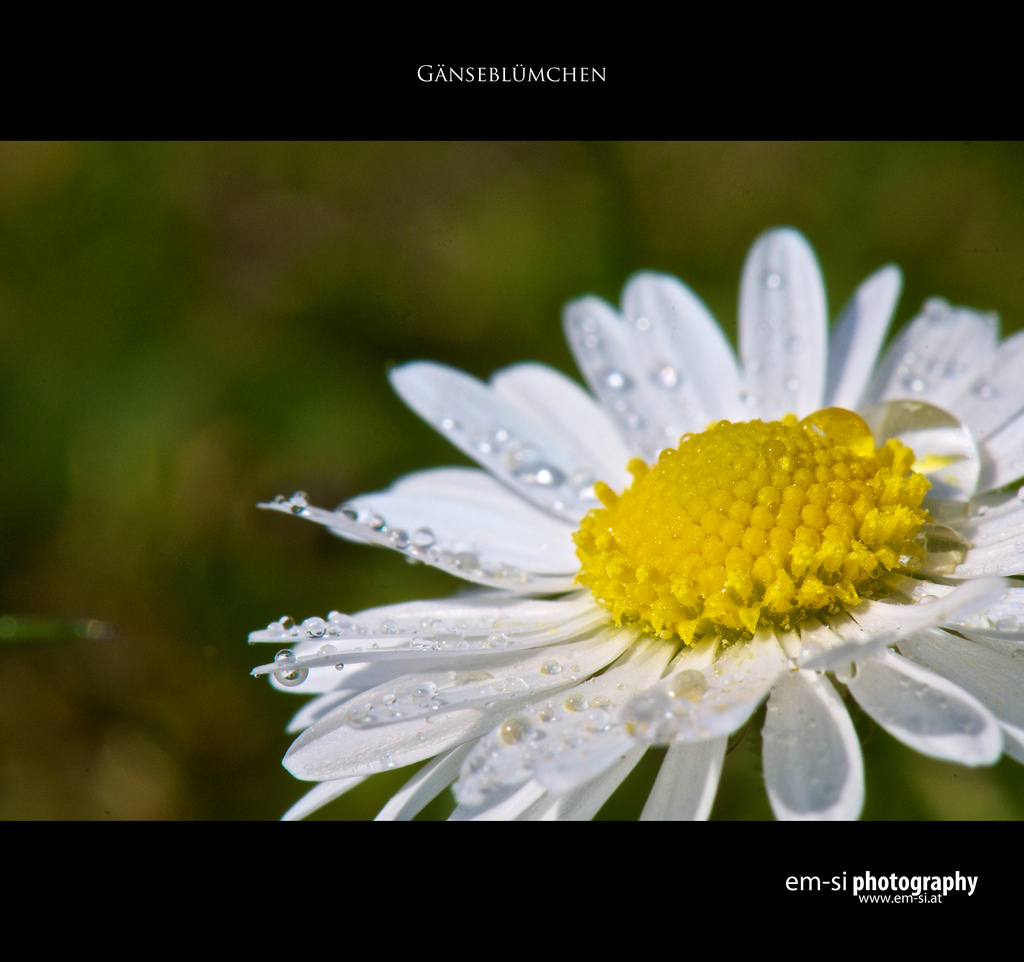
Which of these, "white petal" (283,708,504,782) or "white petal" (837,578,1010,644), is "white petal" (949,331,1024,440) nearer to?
"white petal" (837,578,1010,644)

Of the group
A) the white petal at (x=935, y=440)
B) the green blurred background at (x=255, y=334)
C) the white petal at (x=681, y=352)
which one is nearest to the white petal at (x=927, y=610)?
the white petal at (x=935, y=440)

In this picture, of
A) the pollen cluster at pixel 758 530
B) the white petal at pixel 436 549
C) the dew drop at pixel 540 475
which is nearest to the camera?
the pollen cluster at pixel 758 530

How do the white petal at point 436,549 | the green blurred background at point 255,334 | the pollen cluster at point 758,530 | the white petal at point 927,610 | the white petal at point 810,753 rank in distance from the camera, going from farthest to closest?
the green blurred background at point 255,334
the white petal at point 436,549
the pollen cluster at point 758,530
the white petal at point 810,753
the white petal at point 927,610

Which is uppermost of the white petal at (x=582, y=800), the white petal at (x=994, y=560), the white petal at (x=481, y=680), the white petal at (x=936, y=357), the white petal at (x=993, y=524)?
the white petal at (x=936, y=357)

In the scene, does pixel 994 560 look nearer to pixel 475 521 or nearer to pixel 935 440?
pixel 935 440

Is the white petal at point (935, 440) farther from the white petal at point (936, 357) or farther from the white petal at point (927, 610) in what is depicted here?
the white petal at point (927, 610)

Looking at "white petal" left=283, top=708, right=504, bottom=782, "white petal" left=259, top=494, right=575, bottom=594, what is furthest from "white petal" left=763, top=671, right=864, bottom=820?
"white petal" left=259, top=494, right=575, bottom=594

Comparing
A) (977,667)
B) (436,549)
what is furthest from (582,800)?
(436,549)
